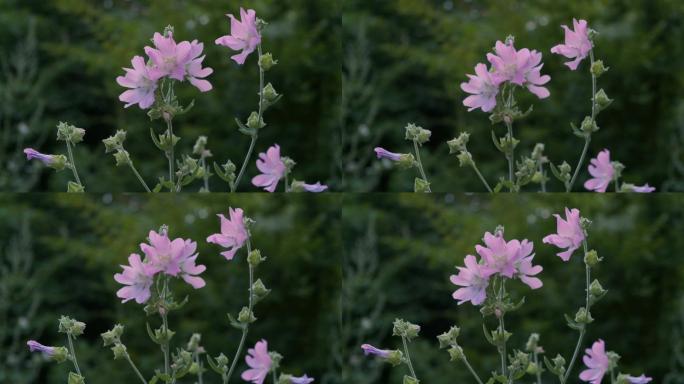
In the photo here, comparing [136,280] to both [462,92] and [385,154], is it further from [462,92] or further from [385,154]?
[462,92]

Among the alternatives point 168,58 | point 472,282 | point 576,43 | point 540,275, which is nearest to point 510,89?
point 576,43

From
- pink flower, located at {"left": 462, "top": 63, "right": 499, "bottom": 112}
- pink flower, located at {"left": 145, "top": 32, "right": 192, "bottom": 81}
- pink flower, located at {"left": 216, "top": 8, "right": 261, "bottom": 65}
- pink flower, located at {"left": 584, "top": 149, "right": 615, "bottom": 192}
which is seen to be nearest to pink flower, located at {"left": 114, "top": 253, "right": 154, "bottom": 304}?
pink flower, located at {"left": 145, "top": 32, "right": 192, "bottom": 81}

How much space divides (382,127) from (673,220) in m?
0.83

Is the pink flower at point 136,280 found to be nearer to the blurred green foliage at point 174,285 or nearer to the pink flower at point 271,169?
the pink flower at point 271,169

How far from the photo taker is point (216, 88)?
2.43m

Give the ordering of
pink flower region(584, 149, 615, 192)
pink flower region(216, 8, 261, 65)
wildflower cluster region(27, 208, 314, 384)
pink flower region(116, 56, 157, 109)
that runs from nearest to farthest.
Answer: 1. wildflower cluster region(27, 208, 314, 384)
2. pink flower region(116, 56, 157, 109)
3. pink flower region(216, 8, 261, 65)
4. pink flower region(584, 149, 615, 192)

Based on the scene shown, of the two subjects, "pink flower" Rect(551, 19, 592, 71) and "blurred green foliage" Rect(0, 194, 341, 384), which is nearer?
"pink flower" Rect(551, 19, 592, 71)

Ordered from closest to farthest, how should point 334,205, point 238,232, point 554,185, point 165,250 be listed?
point 165,250, point 238,232, point 554,185, point 334,205

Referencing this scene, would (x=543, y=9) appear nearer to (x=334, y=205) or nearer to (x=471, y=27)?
(x=471, y=27)

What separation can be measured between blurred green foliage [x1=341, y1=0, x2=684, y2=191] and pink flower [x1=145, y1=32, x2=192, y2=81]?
2.51 ft

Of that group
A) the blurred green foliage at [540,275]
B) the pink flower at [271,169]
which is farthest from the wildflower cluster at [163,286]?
the blurred green foliage at [540,275]

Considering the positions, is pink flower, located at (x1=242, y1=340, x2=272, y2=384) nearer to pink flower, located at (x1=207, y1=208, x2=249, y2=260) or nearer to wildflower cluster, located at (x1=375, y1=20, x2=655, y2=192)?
pink flower, located at (x1=207, y1=208, x2=249, y2=260)

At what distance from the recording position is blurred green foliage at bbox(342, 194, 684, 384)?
2428mm

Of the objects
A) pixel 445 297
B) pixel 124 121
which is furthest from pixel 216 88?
pixel 445 297
